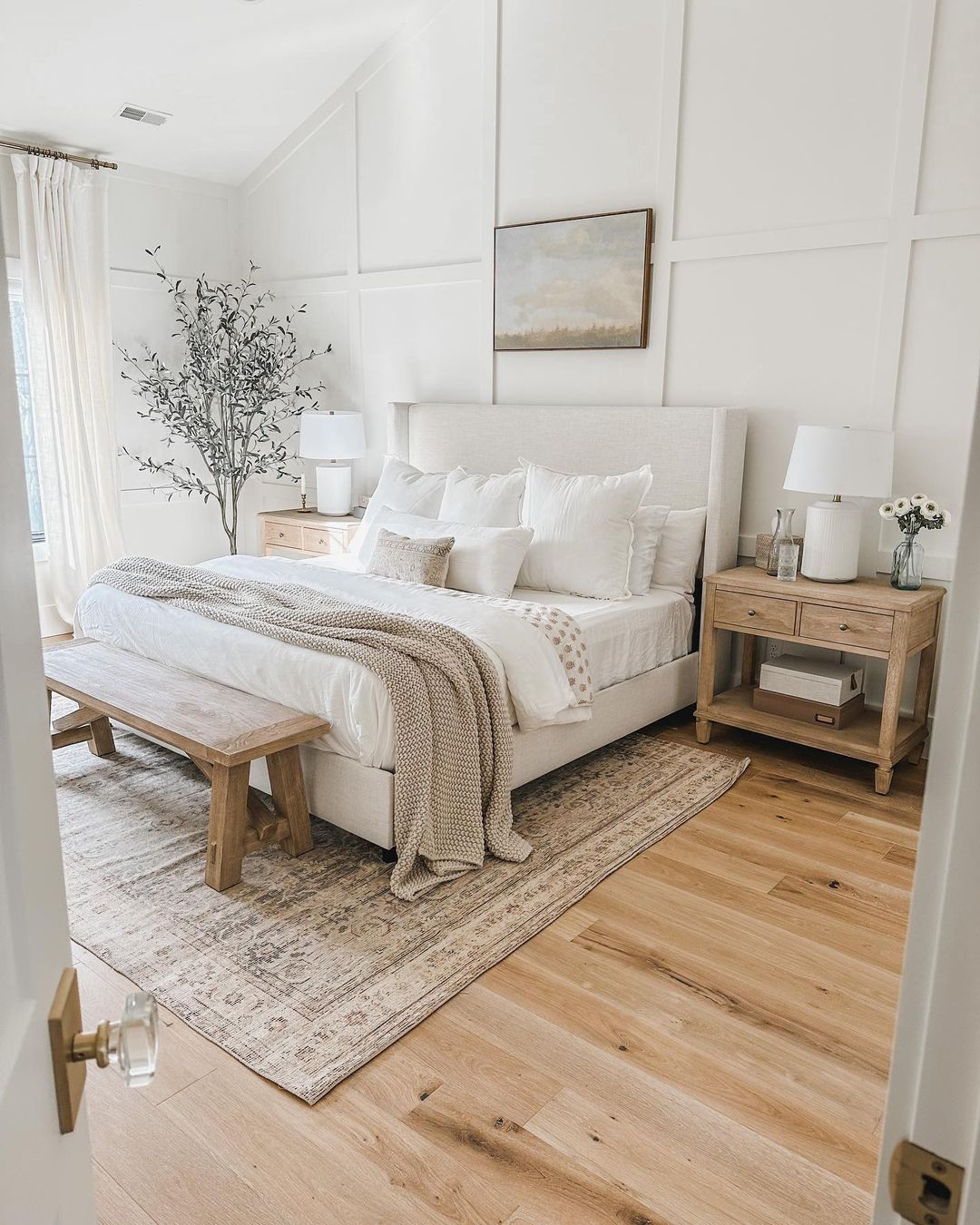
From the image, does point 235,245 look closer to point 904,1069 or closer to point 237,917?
point 237,917

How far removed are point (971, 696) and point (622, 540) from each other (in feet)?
11.1

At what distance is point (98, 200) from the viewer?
5.25m

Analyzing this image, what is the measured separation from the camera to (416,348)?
521cm

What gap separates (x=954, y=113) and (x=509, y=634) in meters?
2.44

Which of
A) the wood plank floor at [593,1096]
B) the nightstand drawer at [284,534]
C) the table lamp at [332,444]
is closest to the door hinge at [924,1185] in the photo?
the wood plank floor at [593,1096]

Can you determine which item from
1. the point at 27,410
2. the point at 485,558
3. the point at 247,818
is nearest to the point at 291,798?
the point at 247,818

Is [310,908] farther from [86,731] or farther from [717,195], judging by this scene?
[717,195]

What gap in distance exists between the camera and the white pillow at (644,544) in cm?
395

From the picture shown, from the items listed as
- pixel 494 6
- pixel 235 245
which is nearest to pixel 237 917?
pixel 494 6

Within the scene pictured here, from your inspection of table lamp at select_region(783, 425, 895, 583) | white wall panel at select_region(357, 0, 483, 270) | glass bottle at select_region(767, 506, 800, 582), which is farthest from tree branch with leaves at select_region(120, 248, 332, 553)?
table lamp at select_region(783, 425, 895, 583)

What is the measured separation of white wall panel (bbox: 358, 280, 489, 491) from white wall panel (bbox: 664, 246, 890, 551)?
1199 mm

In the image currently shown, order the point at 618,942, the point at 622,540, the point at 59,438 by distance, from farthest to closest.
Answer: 1. the point at 59,438
2. the point at 622,540
3. the point at 618,942

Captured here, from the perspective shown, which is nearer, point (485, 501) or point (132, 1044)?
point (132, 1044)

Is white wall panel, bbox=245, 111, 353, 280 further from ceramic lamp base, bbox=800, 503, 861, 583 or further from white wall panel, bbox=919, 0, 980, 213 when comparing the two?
ceramic lamp base, bbox=800, 503, 861, 583
